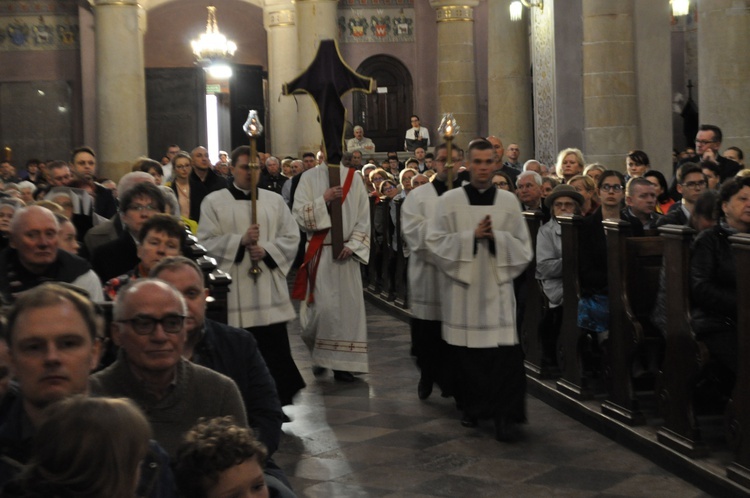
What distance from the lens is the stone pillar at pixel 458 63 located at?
22.1m

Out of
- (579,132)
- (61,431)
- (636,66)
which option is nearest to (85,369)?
(61,431)

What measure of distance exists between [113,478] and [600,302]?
18.5ft

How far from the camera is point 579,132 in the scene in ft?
46.9

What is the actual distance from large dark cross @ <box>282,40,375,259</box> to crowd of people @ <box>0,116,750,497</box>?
0.07 metres

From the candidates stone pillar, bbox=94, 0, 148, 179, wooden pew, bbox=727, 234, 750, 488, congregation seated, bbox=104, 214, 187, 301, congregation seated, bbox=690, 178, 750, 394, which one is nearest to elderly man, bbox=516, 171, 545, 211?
congregation seated, bbox=690, 178, 750, 394

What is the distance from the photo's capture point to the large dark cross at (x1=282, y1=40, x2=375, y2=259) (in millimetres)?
9031

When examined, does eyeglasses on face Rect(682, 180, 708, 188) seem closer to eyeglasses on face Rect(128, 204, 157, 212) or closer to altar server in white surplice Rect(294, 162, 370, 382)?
altar server in white surplice Rect(294, 162, 370, 382)

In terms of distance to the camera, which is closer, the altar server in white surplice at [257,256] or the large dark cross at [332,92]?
the altar server in white surplice at [257,256]

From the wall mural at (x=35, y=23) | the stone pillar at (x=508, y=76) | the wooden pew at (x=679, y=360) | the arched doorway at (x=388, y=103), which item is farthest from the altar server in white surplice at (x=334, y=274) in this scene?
the wall mural at (x=35, y=23)

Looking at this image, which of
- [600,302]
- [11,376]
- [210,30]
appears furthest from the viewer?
[210,30]

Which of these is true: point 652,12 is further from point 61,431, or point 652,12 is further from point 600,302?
point 61,431

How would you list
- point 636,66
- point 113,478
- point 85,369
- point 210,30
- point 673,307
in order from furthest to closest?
point 210,30 < point 636,66 < point 673,307 < point 85,369 < point 113,478

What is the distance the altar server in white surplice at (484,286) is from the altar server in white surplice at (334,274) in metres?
1.79

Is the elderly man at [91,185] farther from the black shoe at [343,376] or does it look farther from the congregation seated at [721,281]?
the congregation seated at [721,281]
